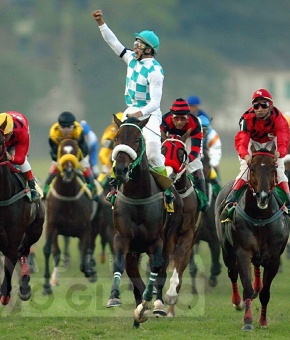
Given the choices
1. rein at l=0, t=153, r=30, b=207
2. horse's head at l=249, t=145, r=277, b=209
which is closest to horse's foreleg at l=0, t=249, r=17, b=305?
rein at l=0, t=153, r=30, b=207

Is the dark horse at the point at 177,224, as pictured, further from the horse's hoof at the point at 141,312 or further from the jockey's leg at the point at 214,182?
the jockey's leg at the point at 214,182

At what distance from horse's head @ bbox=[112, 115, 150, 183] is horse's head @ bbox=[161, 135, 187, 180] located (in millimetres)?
1953

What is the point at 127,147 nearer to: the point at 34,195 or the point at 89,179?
the point at 34,195

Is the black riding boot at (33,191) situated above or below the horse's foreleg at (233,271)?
above

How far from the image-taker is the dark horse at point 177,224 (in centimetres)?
1289

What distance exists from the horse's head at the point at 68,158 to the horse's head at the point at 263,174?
5.94 metres

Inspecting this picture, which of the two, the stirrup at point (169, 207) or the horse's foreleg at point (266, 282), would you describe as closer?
the horse's foreleg at point (266, 282)

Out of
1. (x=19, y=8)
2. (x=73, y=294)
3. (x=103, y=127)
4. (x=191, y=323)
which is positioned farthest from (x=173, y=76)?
(x=191, y=323)

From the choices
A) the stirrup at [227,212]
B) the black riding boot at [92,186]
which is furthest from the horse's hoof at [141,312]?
the black riding boot at [92,186]

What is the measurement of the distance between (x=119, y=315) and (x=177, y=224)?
1186 mm

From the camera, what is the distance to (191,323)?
12.4 metres

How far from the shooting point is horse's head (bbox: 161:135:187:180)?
1348 cm

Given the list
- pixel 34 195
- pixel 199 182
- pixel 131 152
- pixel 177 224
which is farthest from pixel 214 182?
pixel 131 152

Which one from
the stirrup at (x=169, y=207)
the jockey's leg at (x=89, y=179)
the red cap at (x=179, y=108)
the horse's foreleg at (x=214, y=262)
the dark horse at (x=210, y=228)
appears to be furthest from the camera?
the jockey's leg at (x=89, y=179)
